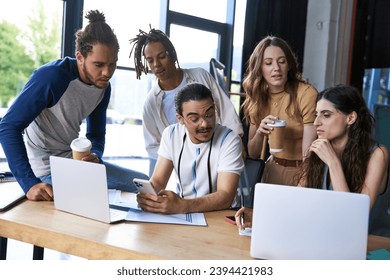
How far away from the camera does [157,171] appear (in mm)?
2029

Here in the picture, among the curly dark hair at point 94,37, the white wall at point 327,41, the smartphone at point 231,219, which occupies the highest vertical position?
the white wall at point 327,41

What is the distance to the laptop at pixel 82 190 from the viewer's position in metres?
1.40

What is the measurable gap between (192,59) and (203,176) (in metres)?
3.14

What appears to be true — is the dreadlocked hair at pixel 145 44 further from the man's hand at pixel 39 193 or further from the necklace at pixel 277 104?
the man's hand at pixel 39 193

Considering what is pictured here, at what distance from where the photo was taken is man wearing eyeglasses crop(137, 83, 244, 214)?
1.85 m

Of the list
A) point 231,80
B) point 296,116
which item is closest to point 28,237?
point 296,116

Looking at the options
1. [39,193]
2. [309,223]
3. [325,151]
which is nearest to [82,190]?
[39,193]

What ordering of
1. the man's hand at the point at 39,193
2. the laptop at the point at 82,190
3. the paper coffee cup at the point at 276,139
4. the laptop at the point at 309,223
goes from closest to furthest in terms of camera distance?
1. the laptop at the point at 309,223
2. the laptop at the point at 82,190
3. the man's hand at the point at 39,193
4. the paper coffee cup at the point at 276,139

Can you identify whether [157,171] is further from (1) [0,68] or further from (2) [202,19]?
(2) [202,19]

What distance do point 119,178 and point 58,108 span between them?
1.34ft

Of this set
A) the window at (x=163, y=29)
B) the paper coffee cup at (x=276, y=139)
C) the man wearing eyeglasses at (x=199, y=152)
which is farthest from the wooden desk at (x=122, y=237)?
the window at (x=163, y=29)

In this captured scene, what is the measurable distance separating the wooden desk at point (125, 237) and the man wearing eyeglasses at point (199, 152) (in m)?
0.35

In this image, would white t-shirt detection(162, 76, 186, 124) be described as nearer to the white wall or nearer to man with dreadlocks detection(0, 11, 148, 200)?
man with dreadlocks detection(0, 11, 148, 200)

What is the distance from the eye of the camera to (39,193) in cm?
171
